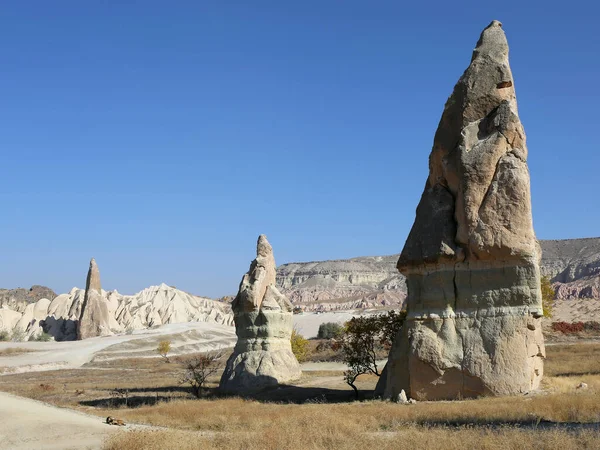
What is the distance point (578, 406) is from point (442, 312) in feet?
15.7

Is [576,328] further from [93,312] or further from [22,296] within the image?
[22,296]

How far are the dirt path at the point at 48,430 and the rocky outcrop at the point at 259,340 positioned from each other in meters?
8.83

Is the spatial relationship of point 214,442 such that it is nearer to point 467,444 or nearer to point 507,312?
point 467,444

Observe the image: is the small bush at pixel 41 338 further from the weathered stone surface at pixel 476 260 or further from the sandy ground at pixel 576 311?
the weathered stone surface at pixel 476 260

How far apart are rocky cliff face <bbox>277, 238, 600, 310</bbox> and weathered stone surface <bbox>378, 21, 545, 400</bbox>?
80.7 metres

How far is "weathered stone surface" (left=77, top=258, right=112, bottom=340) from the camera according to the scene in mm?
72625

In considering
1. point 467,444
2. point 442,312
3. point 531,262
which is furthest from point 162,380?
point 467,444

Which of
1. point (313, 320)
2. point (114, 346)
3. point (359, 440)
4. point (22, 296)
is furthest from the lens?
point (22, 296)

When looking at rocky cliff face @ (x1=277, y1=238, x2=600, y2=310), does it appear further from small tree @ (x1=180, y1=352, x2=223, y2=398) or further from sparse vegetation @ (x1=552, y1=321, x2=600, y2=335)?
small tree @ (x1=180, y1=352, x2=223, y2=398)

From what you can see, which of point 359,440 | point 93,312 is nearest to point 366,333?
point 359,440

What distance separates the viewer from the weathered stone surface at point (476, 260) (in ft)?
53.4

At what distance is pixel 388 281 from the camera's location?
170 metres

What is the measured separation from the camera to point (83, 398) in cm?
2798

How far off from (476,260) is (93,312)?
6404 cm
